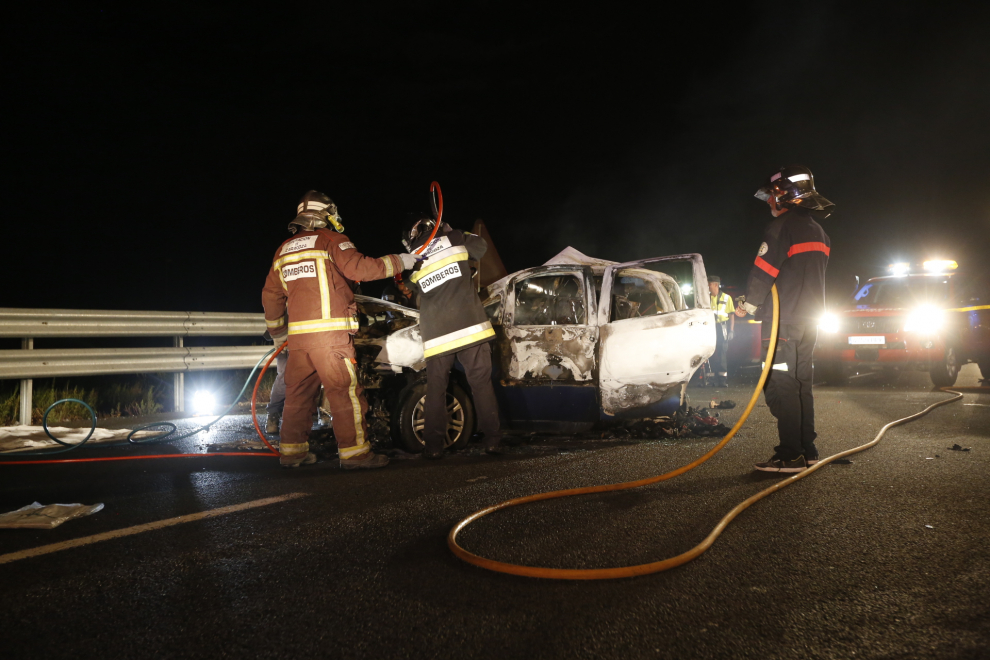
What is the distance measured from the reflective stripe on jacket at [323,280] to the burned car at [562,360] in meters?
0.69

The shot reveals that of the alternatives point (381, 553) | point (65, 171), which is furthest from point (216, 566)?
point (65, 171)

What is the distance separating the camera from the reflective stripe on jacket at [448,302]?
4.94m

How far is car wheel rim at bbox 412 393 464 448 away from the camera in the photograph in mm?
5176

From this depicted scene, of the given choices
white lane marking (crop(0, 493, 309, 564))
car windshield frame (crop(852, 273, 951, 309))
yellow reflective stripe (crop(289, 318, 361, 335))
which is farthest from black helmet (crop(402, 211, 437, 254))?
car windshield frame (crop(852, 273, 951, 309))

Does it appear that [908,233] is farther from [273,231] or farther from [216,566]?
[216,566]

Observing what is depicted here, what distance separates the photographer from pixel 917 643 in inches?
72.7

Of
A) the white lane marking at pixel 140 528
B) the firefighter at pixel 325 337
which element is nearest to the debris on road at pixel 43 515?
the white lane marking at pixel 140 528

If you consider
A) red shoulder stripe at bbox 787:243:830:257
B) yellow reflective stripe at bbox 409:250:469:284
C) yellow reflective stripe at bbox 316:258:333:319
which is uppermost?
yellow reflective stripe at bbox 409:250:469:284

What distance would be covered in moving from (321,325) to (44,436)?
10.4 ft

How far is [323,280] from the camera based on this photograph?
15.1 ft

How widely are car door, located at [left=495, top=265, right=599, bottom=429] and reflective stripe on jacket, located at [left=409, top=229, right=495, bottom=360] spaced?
2.00 feet

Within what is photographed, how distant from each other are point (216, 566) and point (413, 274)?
293 cm

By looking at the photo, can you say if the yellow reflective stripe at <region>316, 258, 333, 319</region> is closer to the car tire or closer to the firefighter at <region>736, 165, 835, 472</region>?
the car tire

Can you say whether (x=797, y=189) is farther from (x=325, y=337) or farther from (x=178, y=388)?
(x=178, y=388)
